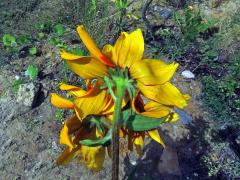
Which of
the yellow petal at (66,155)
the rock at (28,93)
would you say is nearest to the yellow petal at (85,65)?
the yellow petal at (66,155)

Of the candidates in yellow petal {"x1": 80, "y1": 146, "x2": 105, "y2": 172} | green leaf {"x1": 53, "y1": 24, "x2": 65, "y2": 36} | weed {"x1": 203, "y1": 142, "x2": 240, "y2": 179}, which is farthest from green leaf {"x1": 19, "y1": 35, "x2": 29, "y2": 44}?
yellow petal {"x1": 80, "y1": 146, "x2": 105, "y2": 172}

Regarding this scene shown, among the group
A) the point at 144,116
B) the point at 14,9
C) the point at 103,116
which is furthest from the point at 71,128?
the point at 14,9

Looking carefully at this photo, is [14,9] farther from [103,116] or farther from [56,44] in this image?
[103,116]

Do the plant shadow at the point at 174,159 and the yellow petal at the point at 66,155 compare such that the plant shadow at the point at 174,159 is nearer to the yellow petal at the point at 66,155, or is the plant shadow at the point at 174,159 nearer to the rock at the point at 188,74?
the rock at the point at 188,74

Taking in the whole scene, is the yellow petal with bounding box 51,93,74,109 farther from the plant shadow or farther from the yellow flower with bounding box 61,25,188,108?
the plant shadow

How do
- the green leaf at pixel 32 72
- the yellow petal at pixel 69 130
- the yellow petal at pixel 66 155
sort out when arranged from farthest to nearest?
the green leaf at pixel 32 72 < the yellow petal at pixel 66 155 < the yellow petal at pixel 69 130
